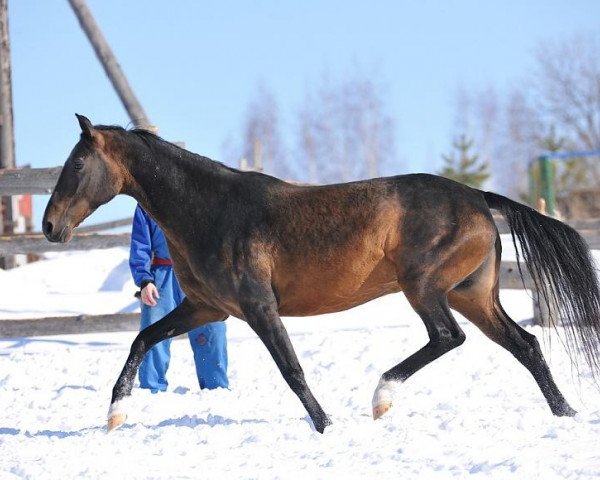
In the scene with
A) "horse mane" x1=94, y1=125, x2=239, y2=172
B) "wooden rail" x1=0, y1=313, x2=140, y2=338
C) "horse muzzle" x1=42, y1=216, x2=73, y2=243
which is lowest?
"wooden rail" x1=0, y1=313, x2=140, y2=338

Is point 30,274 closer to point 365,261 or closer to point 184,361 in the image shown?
point 184,361

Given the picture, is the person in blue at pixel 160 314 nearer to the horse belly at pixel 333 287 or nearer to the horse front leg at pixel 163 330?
the horse front leg at pixel 163 330

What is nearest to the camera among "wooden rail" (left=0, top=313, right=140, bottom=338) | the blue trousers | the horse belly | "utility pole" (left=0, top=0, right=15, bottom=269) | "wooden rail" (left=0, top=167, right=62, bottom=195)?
the horse belly

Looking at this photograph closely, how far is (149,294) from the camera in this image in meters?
5.96

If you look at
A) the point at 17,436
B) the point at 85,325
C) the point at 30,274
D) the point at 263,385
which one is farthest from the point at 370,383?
the point at 30,274

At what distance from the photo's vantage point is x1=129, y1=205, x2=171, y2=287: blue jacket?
20.0ft

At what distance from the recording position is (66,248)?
8.31 meters

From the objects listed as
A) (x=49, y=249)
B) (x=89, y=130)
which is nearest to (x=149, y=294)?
(x=89, y=130)

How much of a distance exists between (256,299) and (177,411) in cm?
116

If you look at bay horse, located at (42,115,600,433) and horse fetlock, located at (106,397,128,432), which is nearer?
bay horse, located at (42,115,600,433)

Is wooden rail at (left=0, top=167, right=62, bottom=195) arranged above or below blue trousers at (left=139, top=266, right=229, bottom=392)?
above

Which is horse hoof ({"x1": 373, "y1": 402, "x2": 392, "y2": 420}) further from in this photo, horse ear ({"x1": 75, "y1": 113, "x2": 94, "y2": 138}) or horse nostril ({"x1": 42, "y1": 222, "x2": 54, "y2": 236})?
horse ear ({"x1": 75, "y1": 113, "x2": 94, "y2": 138})

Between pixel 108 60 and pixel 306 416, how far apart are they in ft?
25.7

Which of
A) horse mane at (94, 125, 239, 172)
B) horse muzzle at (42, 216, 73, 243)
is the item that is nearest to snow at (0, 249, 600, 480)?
horse muzzle at (42, 216, 73, 243)
